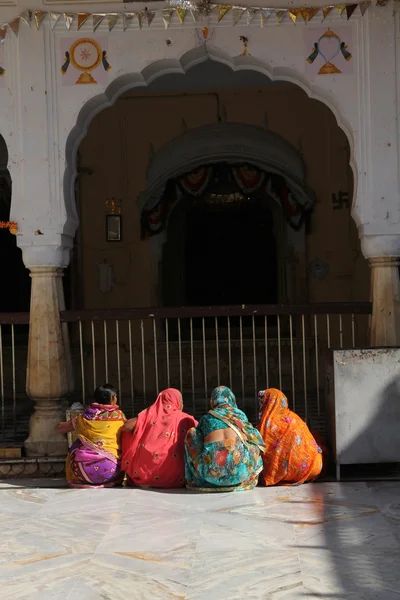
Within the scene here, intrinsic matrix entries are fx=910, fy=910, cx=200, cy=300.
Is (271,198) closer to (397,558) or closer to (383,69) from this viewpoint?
(383,69)

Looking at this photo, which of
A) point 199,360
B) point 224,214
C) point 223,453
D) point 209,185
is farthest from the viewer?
point 224,214

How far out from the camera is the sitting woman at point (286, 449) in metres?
6.73

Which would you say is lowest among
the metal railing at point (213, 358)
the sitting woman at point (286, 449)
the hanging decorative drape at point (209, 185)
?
the sitting woman at point (286, 449)

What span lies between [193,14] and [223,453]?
358 cm

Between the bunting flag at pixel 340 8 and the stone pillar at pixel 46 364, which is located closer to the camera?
the bunting flag at pixel 340 8

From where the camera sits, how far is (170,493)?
6.66m

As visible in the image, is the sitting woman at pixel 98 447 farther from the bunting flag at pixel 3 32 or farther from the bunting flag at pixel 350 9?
the bunting flag at pixel 350 9

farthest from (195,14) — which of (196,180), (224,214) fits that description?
(224,214)

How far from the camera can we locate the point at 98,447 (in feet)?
22.6

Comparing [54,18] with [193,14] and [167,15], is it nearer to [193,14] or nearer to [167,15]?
[167,15]

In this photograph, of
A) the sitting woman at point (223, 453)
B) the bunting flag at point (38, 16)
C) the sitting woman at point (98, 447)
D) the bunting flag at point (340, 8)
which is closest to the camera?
the sitting woman at point (223, 453)

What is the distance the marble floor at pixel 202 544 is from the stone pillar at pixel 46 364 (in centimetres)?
72

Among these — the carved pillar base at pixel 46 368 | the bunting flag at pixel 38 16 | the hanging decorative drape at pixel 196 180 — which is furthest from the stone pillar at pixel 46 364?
the hanging decorative drape at pixel 196 180

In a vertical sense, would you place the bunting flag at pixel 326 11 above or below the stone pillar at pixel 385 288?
A: above
